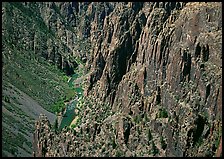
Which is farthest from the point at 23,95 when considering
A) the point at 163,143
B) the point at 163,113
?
the point at 163,143

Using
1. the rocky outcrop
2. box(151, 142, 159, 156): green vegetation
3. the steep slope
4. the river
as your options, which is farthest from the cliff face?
the steep slope

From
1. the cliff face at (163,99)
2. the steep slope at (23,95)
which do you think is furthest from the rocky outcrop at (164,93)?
the steep slope at (23,95)

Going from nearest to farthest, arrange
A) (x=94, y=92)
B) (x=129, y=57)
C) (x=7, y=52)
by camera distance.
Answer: (x=129, y=57)
(x=94, y=92)
(x=7, y=52)

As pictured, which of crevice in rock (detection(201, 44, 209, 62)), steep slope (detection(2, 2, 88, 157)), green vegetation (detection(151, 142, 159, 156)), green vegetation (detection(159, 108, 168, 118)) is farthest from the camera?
steep slope (detection(2, 2, 88, 157))

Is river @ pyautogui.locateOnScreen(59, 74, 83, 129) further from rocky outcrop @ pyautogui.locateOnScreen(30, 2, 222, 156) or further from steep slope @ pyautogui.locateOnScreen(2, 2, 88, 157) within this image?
rocky outcrop @ pyautogui.locateOnScreen(30, 2, 222, 156)

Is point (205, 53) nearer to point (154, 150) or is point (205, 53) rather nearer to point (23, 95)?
point (154, 150)

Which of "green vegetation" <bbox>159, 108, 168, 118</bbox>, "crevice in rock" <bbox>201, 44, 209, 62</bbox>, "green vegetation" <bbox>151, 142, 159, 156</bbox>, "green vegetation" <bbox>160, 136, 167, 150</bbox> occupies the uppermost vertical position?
"crevice in rock" <bbox>201, 44, 209, 62</bbox>

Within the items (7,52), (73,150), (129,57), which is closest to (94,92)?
(129,57)

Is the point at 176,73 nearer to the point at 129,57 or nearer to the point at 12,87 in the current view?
the point at 129,57
